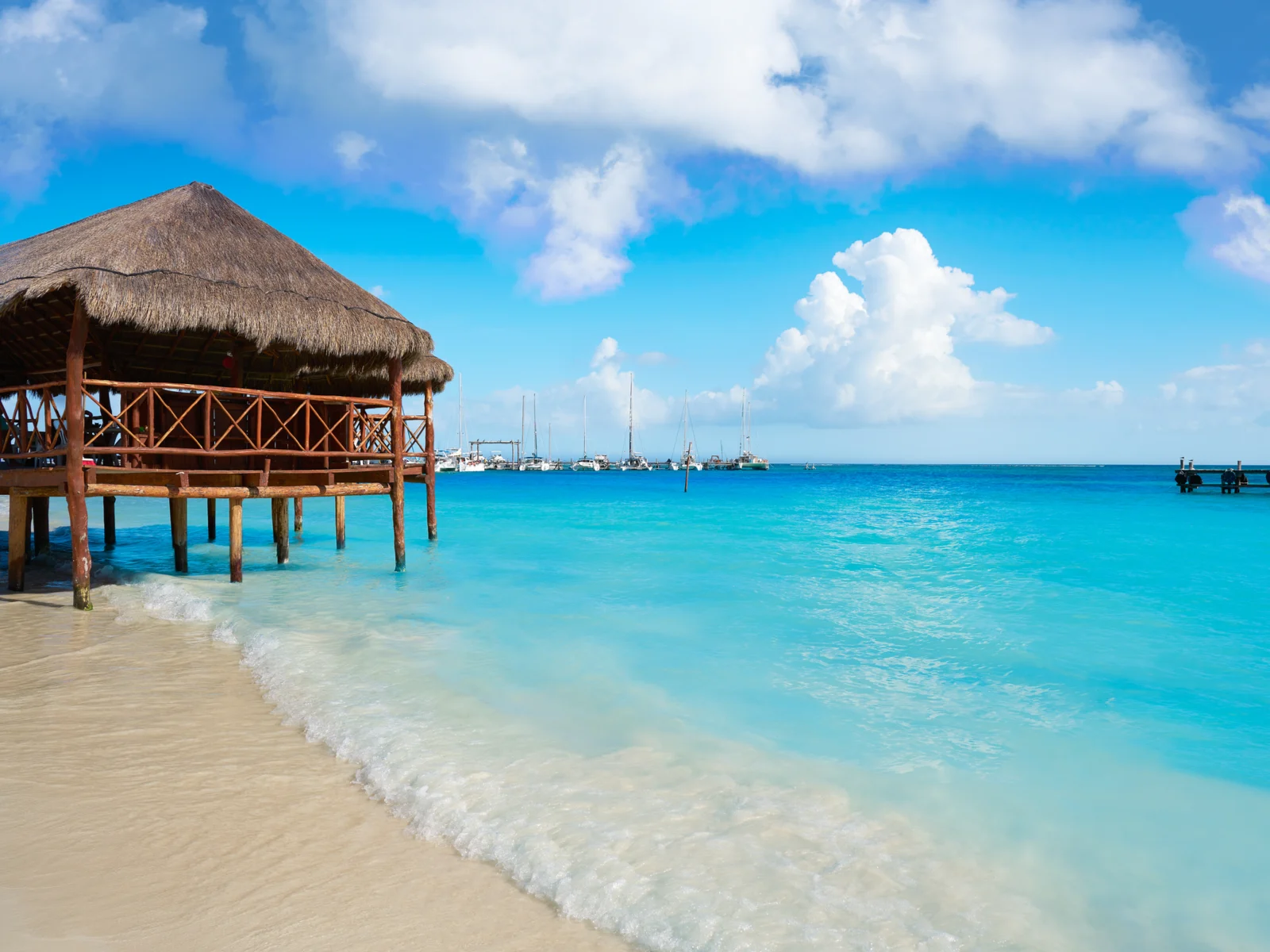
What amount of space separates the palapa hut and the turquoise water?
1.57 meters

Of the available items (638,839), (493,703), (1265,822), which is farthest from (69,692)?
(1265,822)

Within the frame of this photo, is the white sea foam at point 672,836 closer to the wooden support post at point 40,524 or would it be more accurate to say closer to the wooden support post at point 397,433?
the wooden support post at point 397,433

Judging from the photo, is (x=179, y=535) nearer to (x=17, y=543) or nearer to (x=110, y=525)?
(x=17, y=543)

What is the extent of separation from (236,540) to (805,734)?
880 cm

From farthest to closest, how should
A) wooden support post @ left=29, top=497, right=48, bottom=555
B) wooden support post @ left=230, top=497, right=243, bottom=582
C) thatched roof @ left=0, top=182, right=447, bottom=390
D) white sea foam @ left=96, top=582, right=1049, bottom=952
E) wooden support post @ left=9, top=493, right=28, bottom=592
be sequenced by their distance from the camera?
wooden support post @ left=29, top=497, right=48, bottom=555 < wooden support post @ left=230, top=497, right=243, bottom=582 < wooden support post @ left=9, top=493, right=28, bottom=592 < thatched roof @ left=0, top=182, right=447, bottom=390 < white sea foam @ left=96, top=582, right=1049, bottom=952

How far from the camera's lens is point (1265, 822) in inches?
183

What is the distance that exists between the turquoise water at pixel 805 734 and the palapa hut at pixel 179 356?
1566mm

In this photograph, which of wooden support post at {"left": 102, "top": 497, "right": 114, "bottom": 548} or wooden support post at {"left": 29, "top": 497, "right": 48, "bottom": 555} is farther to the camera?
wooden support post at {"left": 102, "top": 497, "right": 114, "bottom": 548}

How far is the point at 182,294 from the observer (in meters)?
9.04

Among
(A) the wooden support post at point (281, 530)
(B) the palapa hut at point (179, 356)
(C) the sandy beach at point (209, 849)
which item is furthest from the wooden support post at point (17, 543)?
(C) the sandy beach at point (209, 849)

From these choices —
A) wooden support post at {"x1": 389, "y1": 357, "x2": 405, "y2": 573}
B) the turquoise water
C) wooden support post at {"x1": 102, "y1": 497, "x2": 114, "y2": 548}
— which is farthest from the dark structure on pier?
wooden support post at {"x1": 102, "y1": 497, "x2": 114, "y2": 548}

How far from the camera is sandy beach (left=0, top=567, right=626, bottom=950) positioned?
2.92 metres

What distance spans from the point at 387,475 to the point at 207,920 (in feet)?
31.5

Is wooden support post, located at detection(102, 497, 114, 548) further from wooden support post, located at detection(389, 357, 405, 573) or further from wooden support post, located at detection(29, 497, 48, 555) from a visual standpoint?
wooden support post, located at detection(389, 357, 405, 573)
